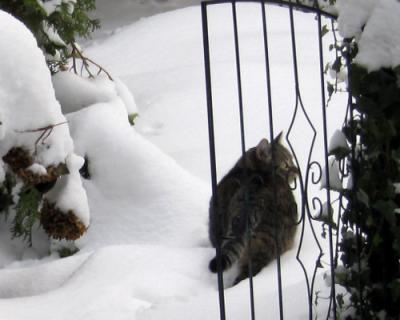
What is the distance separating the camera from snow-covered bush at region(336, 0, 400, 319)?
265 cm

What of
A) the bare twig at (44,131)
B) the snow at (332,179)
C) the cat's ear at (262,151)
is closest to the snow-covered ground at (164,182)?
the snow at (332,179)

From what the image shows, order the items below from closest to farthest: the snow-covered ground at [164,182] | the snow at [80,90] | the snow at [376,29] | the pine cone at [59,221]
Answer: the snow at [376,29] < the pine cone at [59,221] < the snow-covered ground at [164,182] < the snow at [80,90]

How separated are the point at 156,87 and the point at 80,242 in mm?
2338

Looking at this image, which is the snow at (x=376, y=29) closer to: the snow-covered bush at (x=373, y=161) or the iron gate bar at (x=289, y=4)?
the snow-covered bush at (x=373, y=161)

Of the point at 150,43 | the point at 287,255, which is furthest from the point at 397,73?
the point at 150,43

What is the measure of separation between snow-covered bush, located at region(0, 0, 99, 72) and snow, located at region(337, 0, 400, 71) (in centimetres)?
250

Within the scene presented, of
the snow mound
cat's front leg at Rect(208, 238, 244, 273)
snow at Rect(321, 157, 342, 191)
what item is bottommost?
cat's front leg at Rect(208, 238, 244, 273)

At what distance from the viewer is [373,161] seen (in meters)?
2.78

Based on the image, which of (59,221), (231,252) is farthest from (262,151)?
(59,221)

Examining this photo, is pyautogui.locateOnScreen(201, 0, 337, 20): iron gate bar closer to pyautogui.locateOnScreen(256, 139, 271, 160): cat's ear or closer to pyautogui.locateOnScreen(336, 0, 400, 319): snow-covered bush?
pyautogui.locateOnScreen(336, 0, 400, 319): snow-covered bush

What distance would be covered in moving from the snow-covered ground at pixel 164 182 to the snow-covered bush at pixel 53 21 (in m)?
0.33

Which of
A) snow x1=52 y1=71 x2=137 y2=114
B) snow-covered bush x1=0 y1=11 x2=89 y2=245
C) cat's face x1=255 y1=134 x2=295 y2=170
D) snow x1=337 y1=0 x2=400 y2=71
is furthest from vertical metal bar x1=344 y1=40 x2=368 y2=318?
snow x1=52 y1=71 x2=137 y2=114

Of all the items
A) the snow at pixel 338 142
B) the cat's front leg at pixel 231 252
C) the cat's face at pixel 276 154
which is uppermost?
the snow at pixel 338 142

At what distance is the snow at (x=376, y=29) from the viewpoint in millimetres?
2641
